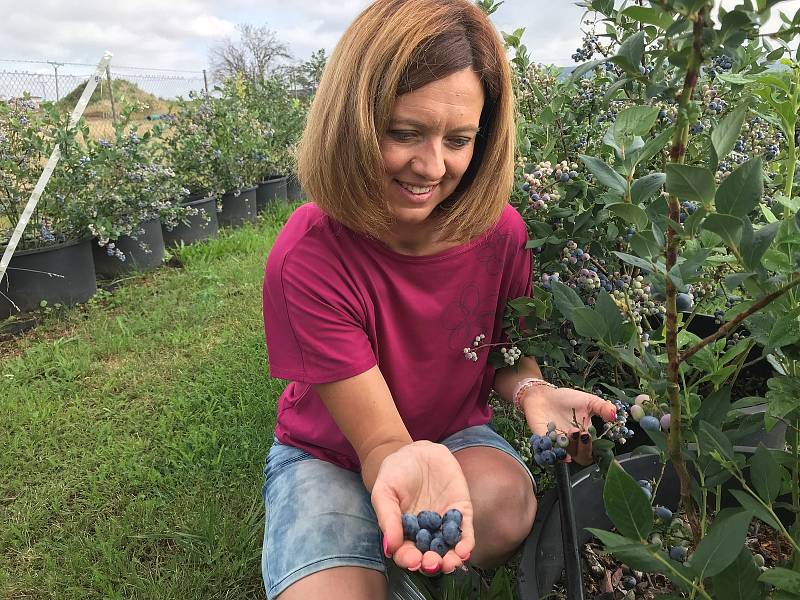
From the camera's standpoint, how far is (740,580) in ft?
2.10

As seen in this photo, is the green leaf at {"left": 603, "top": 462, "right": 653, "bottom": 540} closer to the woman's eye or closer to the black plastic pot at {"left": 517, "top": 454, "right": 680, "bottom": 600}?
the black plastic pot at {"left": 517, "top": 454, "right": 680, "bottom": 600}

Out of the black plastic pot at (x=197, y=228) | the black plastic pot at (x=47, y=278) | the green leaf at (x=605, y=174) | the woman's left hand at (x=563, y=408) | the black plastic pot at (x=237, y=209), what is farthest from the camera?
the black plastic pot at (x=237, y=209)

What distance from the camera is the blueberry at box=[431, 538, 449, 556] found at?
3.00ft

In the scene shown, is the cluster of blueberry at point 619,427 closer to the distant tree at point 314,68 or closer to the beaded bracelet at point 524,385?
the beaded bracelet at point 524,385

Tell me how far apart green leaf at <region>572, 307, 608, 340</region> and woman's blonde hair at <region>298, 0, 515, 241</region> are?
59 cm

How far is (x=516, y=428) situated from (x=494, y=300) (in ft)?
2.22

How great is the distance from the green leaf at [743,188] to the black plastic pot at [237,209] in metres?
5.30

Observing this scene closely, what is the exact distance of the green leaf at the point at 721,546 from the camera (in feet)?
1.91

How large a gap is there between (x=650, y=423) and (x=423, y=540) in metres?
0.35

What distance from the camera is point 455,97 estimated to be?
1189mm

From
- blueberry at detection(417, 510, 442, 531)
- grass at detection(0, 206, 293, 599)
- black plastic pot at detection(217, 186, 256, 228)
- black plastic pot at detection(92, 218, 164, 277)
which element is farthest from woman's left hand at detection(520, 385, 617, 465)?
black plastic pot at detection(217, 186, 256, 228)

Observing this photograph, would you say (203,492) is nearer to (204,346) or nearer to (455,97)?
(204,346)

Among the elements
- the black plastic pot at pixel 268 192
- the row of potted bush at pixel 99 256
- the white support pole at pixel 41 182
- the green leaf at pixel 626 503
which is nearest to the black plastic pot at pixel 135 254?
the row of potted bush at pixel 99 256

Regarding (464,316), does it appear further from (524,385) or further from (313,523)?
(313,523)
